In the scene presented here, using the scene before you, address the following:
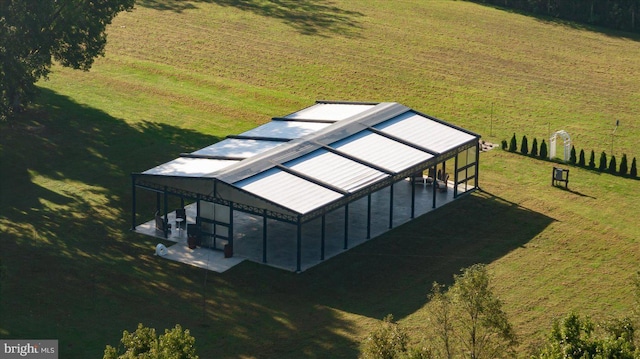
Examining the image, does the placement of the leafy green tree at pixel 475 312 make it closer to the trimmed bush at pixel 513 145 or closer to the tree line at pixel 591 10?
the trimmed bush at pixel 513 145

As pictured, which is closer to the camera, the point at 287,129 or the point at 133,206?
the point at 133,206

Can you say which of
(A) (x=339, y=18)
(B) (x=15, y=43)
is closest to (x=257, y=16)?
(A) (x=339, y=18)

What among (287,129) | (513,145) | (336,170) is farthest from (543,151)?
(336,170)

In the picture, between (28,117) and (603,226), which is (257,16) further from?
(603,226)

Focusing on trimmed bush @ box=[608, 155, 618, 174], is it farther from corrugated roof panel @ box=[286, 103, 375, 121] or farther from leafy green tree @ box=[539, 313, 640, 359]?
leafy green tree @ box=[539, 313, 640, 359]

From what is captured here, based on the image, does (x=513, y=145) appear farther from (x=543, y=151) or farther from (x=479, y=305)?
(x=479, y=305)

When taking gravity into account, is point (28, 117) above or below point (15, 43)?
below

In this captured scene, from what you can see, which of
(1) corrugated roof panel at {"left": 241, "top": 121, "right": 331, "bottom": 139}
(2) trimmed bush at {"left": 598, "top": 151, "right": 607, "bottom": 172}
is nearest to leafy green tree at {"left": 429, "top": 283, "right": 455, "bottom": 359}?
(1) corrugated roof panel at {"left": 241, "top": 121, "right": 331, "bottom": 139}
